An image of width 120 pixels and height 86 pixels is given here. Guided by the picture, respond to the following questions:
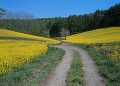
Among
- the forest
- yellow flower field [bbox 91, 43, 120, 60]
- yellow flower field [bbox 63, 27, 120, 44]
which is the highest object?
the forest

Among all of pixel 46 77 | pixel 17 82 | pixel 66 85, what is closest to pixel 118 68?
pixel 66 85

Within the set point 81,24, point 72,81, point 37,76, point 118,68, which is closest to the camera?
point 72,81

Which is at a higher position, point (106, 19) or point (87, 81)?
point (106, 19)

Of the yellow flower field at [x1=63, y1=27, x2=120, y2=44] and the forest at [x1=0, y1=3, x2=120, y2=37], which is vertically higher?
the forest at [x1=0, y1=3, x2=120, y2=37]

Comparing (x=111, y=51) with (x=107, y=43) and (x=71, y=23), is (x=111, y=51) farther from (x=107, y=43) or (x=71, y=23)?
(x=71, y=23)

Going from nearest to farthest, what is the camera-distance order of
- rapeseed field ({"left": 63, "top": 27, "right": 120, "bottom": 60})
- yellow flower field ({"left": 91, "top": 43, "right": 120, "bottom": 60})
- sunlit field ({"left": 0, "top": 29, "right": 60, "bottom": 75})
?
sunlit field ({"left": 0, "top": 29, "right": 60, "bottom": 75})
yellow flower field ({"left": 91, "top": 43, "right": 120, "bottom": 60})
rapeseed field ({"left": 63, "top": 27, "right": 120, "bottom": 60})

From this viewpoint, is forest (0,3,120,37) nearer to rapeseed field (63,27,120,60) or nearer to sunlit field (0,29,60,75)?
rapeseed field (63,27,120,60)

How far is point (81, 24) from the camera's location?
76.4 meters

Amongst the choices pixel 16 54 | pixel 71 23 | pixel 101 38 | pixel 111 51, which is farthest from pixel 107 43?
pixel 71 23

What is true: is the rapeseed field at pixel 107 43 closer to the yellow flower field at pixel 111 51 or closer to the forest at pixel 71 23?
the yellow flower field at pixel 111 51

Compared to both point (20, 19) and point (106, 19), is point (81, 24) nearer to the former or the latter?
point (106, 19)

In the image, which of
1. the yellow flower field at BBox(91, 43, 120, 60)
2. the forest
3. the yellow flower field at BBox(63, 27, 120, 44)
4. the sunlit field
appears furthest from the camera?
the forest

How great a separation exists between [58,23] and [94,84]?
249 feet

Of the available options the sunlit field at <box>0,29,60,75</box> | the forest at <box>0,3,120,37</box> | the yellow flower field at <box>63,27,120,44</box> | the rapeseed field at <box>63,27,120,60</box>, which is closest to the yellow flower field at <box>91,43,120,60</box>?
the rapeseed field at <box>63,27,120,60</box>
